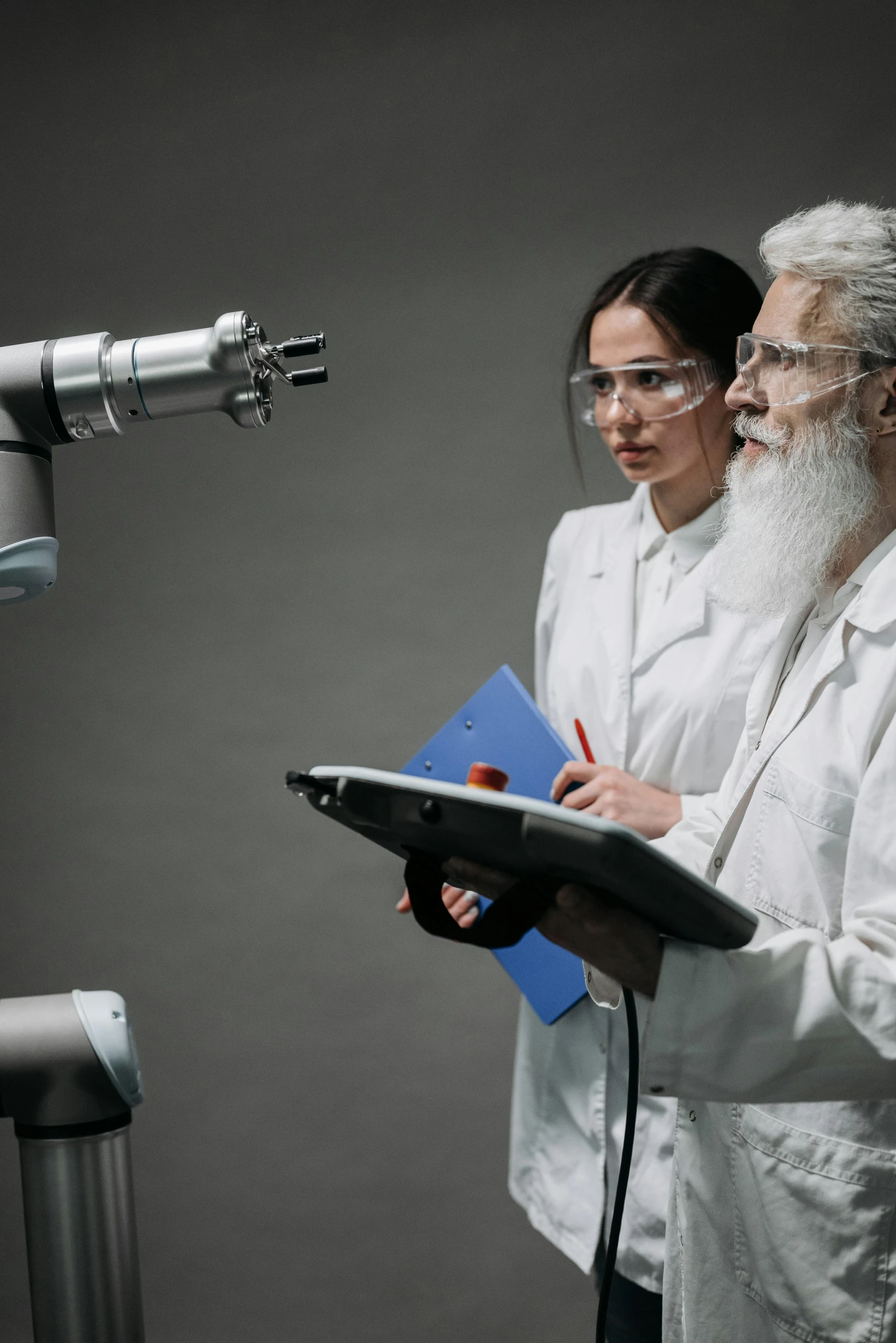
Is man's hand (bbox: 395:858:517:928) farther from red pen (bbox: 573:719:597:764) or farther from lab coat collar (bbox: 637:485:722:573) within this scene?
lab coat collar (bbox: 637:485:722:573)

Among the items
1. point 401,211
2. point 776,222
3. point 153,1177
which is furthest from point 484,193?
point 153,1177

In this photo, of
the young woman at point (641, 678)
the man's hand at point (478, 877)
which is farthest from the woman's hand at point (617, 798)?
the man's hand at point (478, 877)

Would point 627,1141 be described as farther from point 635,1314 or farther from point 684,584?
point 684,584

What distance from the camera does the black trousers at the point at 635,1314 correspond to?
4.82 feet

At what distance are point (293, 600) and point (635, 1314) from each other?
1.38 m

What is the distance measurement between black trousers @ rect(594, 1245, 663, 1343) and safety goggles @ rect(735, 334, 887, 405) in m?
1.15

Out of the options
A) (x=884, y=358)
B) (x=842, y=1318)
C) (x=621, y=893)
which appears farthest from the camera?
(x=884, y=358)

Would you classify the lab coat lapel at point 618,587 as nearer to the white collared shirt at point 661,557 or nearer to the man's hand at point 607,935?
the white collared shirt at point 661,557

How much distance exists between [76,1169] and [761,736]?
741 mm

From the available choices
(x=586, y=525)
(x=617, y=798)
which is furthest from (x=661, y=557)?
(x=617, y=798)

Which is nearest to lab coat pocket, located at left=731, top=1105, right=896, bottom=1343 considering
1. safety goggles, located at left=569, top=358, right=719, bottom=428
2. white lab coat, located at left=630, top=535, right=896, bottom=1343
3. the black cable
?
white lab coat, located at left=630, top=535, right=896, bottom=1343

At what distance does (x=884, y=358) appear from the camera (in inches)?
42.8

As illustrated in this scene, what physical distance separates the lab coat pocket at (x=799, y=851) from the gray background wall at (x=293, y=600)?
1.19 m

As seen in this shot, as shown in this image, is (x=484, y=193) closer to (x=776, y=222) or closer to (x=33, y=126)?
(x=776, y=222)
